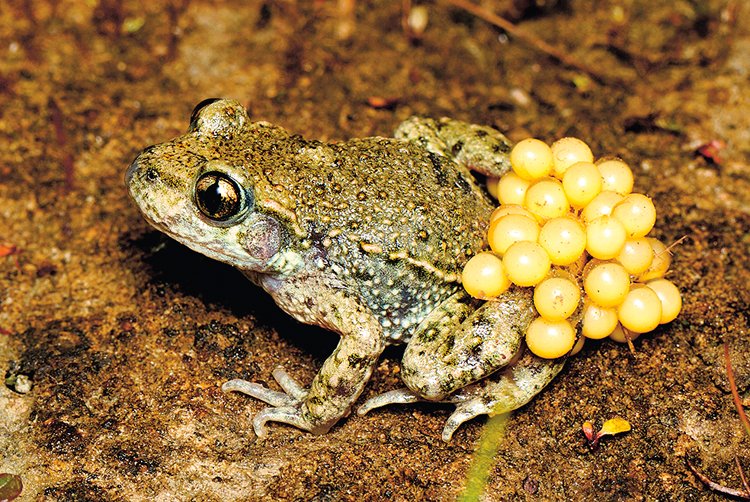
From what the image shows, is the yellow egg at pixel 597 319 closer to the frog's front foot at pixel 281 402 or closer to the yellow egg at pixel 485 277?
the yellow egg at pixel 485 277

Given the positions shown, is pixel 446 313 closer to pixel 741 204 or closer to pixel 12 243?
pixel 741 204

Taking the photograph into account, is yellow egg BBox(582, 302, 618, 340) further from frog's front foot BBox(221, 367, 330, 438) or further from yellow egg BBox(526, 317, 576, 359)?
frog's front foot BBox(221, 367, 330, 438)

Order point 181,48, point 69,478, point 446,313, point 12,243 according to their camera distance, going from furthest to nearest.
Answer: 1. point 181,48
2. point 12,243
3. point 446,313
4. point 69,478

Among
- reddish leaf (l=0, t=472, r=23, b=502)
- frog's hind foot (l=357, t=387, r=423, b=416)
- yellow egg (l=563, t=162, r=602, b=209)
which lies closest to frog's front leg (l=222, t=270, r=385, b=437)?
frog's hind foot (l=357, t=387, r=423, b=416)

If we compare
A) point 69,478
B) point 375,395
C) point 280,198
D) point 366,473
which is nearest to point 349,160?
point 280,198

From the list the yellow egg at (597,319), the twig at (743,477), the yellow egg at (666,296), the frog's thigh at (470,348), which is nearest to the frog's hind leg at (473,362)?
the frog's thigh at (470,348)
